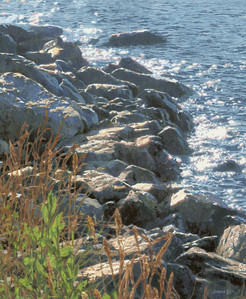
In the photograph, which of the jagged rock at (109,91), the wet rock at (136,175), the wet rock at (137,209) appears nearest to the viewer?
the wet rock at (137,209)

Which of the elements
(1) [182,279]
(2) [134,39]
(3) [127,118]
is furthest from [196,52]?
(1) [182,279]

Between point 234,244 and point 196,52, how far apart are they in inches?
451

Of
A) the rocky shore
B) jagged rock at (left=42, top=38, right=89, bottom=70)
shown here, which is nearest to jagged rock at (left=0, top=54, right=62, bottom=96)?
the rocky shore

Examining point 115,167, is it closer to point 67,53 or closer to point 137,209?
point 137,209

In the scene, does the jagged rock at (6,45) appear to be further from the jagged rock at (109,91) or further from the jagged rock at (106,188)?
the jagged rock at (106,188)

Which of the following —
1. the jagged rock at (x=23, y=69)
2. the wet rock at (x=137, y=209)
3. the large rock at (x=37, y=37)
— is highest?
the jagged rock at (x=23, y=69)

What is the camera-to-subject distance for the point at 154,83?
1277 centimetres

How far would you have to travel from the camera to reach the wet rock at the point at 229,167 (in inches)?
338

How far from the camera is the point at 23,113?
7.13m

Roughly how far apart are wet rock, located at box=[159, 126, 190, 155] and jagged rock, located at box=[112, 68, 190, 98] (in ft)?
10.3

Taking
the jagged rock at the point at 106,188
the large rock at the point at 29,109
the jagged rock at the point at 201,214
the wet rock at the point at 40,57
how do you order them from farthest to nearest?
1. the wet rock at the point at 40,57
2. the large rock at the point at 29,109
3. the jagged rock at the point at 201,214
4. the jagged rock at the point at 106,188

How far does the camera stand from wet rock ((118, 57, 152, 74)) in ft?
46.4

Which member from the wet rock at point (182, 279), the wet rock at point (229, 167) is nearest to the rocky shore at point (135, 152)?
the wet rock at point (182, 279)

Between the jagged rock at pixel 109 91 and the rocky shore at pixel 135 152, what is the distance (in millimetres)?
22
